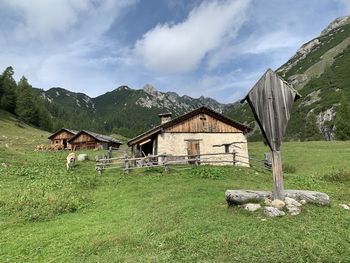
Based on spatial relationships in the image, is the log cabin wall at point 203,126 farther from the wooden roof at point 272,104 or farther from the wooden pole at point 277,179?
the wooden pole at point 277,179

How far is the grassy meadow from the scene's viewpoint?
950 centimetres

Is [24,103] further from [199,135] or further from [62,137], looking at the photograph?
[199,135]

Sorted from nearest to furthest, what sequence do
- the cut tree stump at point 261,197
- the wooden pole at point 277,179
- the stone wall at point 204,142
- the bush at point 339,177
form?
the wooden pole at point 277,179 → the cut tree stump at point 261,197 → the bush at point 339,177 → the stone wall at point 204,142

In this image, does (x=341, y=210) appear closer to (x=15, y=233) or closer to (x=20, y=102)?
(x=15, y=233)

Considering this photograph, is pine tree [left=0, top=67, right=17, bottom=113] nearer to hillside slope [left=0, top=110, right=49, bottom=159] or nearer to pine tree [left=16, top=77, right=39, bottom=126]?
pine tree [left=16, top=77, right=39, bottom=126]

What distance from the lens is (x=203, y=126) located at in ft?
121

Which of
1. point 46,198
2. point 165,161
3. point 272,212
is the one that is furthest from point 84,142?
point 272,212

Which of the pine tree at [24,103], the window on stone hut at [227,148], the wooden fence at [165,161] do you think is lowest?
the wooden fence at [165,161]

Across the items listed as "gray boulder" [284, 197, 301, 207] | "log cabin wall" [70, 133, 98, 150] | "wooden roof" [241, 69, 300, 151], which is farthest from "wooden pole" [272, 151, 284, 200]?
"log cabin wall" [70, 133, 98, 150]

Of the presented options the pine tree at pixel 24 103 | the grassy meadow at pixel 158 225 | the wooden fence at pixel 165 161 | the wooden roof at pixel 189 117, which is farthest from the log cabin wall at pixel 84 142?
the grassy meadow at pixel 158 225

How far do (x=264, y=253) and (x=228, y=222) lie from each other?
2711 millimetres

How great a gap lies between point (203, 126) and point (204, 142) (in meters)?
1.73

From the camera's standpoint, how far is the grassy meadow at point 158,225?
9.50 meters

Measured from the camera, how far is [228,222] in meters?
11.7
